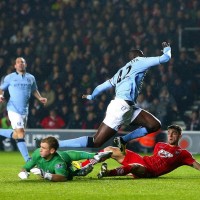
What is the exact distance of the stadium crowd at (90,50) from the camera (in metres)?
20.8

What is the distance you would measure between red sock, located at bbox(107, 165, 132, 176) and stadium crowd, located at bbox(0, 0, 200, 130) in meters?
9.71

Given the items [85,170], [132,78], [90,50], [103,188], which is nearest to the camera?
[103,188]

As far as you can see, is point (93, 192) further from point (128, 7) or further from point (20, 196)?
point (128, 7)

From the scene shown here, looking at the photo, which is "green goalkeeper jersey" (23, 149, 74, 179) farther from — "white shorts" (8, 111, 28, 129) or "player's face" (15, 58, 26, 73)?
"player's face" (15, 58, 26, 73)

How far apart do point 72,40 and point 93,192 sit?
14.1m

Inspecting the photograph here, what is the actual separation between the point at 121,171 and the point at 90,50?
477 inches

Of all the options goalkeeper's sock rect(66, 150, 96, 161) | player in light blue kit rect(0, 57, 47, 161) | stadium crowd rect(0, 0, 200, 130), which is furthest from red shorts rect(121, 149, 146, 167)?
stadium crowd rect(0, 0, 200, 130)

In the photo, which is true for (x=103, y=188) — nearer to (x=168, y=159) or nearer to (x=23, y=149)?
(x=168, y=159)

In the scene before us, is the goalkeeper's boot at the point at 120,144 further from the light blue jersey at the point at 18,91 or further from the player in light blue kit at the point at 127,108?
the light blue jersey at the point at 18,91

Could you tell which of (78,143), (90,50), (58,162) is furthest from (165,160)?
(90,50)

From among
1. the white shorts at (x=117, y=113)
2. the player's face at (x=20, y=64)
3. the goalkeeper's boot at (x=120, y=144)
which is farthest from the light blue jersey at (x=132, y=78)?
the player's face at (x=20, y=64)

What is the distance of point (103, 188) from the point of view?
9727 mm

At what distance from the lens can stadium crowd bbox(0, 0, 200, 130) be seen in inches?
821

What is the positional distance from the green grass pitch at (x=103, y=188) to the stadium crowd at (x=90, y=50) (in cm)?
897
